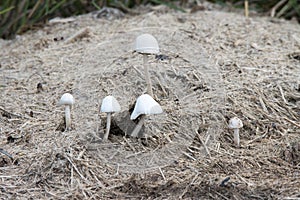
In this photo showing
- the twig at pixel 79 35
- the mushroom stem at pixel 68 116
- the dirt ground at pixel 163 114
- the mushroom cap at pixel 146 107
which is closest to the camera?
the dirt ground at pixel 163 114

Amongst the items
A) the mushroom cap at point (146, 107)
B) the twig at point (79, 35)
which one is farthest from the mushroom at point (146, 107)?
the twig at point (79, 35)

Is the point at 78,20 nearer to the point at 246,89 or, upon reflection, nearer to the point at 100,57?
the point at 100,57

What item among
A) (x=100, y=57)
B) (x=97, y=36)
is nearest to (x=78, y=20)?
(x=97, y=36)

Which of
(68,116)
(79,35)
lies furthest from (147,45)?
(79,35)

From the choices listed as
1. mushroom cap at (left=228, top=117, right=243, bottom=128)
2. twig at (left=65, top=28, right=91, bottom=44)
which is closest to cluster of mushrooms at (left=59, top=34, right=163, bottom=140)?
mushroom cap at (left=228, top=117, right=243, bottom=128)

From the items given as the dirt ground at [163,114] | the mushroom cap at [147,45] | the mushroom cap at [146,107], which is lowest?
the dirt ground at [163,114]

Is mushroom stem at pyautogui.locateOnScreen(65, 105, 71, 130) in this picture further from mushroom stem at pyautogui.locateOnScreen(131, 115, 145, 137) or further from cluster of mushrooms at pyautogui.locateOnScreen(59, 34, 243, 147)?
mushroom stem at pyautogui.locateOnScreen(131, 115, 145, 137)

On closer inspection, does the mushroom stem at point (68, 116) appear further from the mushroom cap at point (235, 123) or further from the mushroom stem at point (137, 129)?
the mushroom cap at point (235, 123)
